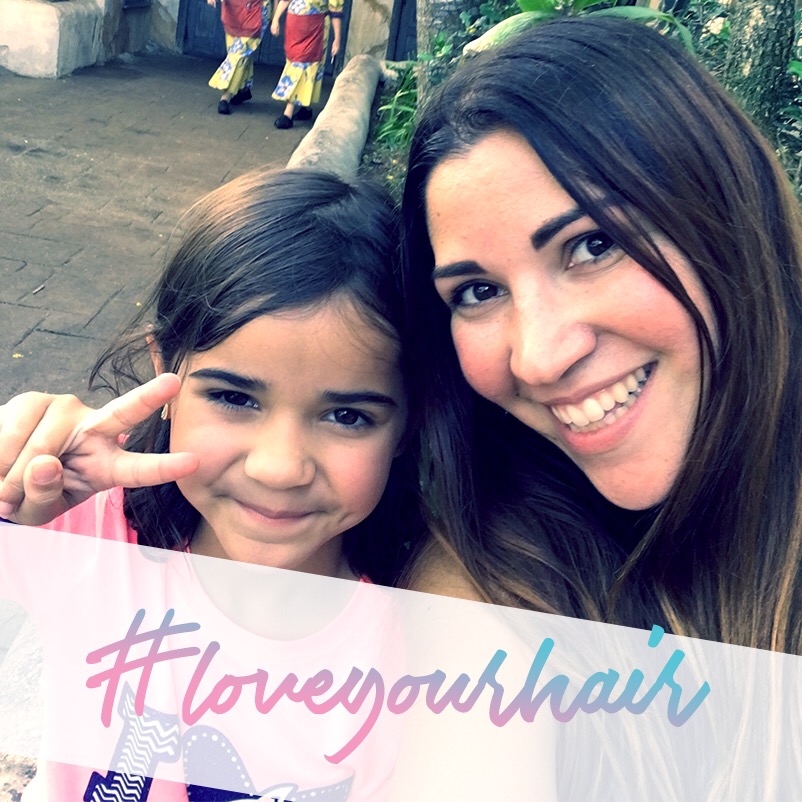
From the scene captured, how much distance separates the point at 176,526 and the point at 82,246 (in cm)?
339

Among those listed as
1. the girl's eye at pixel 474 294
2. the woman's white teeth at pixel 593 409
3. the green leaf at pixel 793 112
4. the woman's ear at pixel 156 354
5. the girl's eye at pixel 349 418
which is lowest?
the woman's ear at pixel 156 354

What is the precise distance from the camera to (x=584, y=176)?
3.66ft

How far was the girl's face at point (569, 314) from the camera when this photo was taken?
1131 mm

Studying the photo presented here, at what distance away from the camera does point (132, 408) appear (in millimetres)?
1063

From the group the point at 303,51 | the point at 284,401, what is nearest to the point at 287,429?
the point at 284,401

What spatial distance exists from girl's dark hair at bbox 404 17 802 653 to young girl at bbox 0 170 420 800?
10 cm

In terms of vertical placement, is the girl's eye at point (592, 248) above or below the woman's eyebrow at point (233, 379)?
above

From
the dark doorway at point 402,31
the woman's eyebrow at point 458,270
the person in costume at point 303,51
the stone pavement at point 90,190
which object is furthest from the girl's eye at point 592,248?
the dark doorway at point 402,31

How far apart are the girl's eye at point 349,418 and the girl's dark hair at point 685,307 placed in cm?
12

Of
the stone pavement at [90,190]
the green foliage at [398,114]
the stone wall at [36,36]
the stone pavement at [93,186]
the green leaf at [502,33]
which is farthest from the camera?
the stone wall at [36,36]

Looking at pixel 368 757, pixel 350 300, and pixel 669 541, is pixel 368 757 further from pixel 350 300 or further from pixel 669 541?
pixel 350 300

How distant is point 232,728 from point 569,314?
2.34ft

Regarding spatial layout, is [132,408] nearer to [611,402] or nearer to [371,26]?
[611,402]

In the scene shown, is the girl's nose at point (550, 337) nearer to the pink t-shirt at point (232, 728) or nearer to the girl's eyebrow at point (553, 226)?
the girl's eyebrow at point (553, 226)
